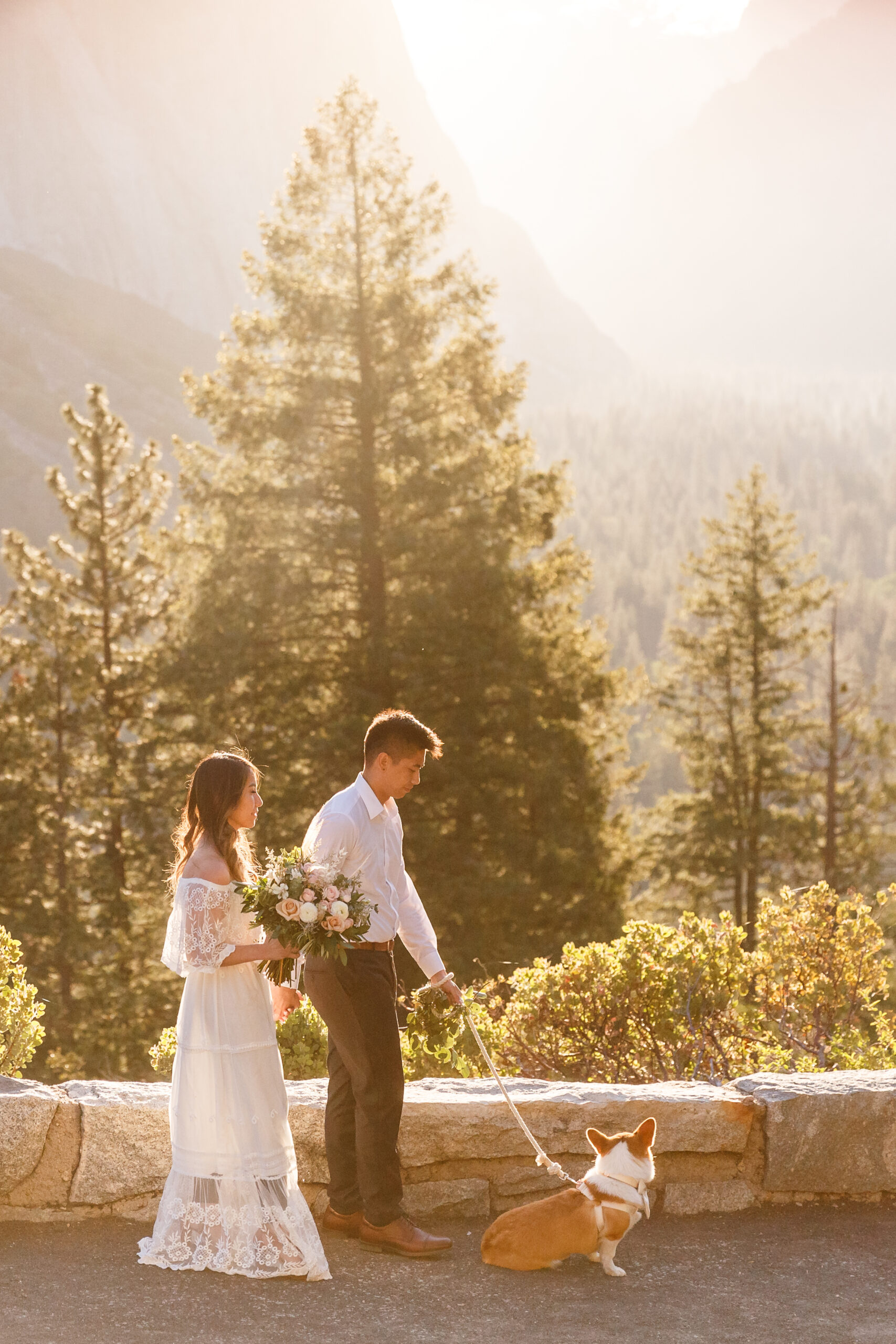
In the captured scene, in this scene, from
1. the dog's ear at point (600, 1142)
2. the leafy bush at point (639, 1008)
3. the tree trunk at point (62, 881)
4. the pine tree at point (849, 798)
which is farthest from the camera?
the pine tree at point (849, 798)

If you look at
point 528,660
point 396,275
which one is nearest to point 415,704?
point 528,660

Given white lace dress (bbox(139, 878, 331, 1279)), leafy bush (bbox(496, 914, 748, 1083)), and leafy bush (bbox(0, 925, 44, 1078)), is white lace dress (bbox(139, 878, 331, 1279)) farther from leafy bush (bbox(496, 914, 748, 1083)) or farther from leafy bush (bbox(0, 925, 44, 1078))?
leafy bush (bbox(496, 914, 748, 1083))

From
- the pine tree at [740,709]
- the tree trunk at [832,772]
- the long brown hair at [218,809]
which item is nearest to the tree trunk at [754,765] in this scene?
the pine tree at [740,709]

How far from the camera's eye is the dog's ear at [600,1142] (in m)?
4.47

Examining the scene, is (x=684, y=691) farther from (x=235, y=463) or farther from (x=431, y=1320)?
(x=431, y=1320)

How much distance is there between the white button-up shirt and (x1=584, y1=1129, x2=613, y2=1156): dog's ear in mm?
792

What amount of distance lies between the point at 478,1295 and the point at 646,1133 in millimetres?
787

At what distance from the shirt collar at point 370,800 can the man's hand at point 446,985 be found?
659 mm

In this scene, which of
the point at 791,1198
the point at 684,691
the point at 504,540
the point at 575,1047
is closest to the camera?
the point at 791,1198

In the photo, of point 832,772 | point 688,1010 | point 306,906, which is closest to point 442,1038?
point 306,906

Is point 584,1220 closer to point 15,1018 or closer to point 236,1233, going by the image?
point 236,1233

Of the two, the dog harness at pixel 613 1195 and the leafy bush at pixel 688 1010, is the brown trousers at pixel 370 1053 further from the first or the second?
the leafy bush at pixel 688 1010

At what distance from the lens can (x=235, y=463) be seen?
74.9ft

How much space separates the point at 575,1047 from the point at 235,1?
728 ft
